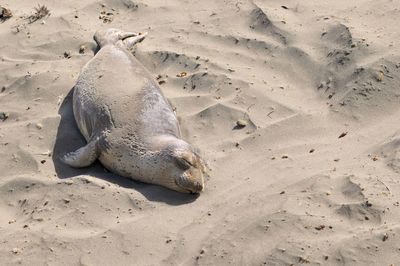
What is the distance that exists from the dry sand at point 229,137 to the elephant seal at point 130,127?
110 mm

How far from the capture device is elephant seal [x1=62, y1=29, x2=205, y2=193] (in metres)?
4.98

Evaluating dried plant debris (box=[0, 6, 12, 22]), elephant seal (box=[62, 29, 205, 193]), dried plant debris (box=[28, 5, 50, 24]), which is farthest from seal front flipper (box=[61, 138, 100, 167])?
dried plant debris (box=[0, 6, 12, 22])

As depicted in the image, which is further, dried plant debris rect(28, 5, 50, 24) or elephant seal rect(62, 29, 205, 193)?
dried plant debris rect(28, 5, 50, 24)

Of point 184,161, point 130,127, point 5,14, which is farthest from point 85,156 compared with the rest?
point 5,14

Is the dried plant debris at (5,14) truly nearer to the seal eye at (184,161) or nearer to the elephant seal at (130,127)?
the elephant seal at (130,127)

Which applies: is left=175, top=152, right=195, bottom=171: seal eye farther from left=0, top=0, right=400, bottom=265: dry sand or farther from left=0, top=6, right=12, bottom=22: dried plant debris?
left=0, top=6, right=12, bottom=22: dried plant debris

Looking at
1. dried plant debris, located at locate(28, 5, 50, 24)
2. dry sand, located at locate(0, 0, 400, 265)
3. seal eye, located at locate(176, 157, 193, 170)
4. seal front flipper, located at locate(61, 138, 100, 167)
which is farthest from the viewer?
dried plant debris, located at locate(28, 5, 50, 24)

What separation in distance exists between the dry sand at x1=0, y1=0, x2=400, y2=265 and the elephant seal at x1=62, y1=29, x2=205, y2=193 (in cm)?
11

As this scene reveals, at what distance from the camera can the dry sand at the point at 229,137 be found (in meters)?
4.44

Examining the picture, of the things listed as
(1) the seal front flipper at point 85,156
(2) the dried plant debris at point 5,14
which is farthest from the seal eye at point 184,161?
(2) the dried plant debris at point 5,14

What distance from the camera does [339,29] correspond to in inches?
245

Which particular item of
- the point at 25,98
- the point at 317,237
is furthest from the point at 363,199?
the point at 25,98

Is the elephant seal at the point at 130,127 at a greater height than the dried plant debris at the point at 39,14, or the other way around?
the elephant seal at the point at 130,127

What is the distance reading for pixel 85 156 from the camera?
5.23 meters
